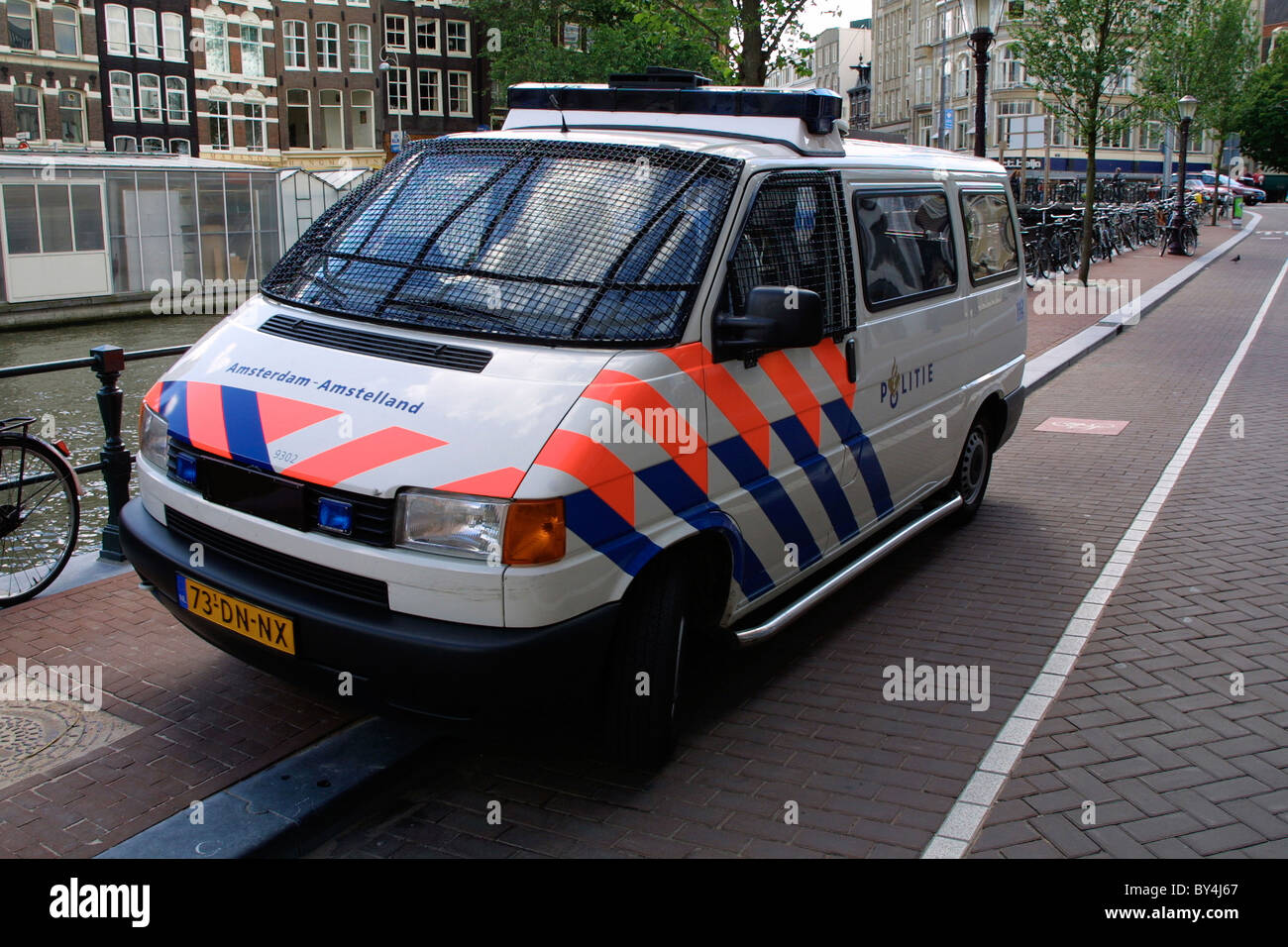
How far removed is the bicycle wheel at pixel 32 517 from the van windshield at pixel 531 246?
1.72 metres

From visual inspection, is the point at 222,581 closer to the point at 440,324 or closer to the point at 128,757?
the point at 128,757

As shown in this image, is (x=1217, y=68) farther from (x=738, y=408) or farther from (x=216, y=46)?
(x=738, y=408)

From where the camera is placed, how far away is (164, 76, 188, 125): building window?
4916cm

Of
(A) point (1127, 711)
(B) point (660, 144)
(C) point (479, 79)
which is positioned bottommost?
(A) point (1127, 711)

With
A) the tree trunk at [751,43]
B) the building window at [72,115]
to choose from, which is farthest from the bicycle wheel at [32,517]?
the building window at [72,115]

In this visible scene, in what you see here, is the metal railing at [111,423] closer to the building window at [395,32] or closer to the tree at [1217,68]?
the tree at [1217,68]

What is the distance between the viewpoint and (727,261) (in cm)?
410

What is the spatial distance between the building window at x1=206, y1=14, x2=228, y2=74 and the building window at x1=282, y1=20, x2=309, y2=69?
11.1 feet

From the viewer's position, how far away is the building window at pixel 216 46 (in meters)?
51.8

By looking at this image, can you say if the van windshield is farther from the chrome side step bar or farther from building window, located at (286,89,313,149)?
building window, located at (286,89,313,149)

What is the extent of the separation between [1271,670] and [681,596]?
111 inches

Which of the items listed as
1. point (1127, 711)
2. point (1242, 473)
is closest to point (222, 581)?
point (1127, 711)

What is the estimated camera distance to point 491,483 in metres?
3.30

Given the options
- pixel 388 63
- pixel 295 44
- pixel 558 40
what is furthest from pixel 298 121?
pixel 558 40
